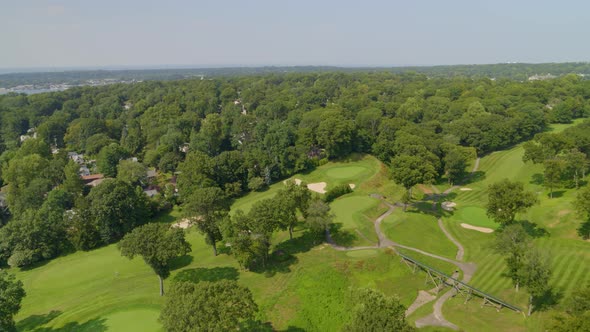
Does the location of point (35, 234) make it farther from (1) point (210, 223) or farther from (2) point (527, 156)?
(2) point (527, 156)

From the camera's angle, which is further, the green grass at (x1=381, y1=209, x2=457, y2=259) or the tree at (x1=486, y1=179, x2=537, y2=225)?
the green grass at (x1=381, y1=209, x2=457, y2=259)

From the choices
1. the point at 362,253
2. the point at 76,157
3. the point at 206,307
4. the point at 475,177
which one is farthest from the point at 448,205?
the point at 76,157

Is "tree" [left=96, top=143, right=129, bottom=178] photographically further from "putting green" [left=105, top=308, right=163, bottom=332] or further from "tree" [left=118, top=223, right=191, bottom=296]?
"putting green" [left=105, top=308, right=163, bottom=332]

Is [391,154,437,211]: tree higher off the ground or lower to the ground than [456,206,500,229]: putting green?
higher

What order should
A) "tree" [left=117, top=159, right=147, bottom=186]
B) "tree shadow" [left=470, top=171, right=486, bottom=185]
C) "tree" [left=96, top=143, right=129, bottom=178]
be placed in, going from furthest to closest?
"tree" [left=96, top=143, right=129, bottom=178], "tree" [left=117, top=159, right=147, bottom=186], "tree shadow" [left=470, top=171, right=486, bottom=185]

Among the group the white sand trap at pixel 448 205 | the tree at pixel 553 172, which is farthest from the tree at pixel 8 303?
the tree at pixel 553 172

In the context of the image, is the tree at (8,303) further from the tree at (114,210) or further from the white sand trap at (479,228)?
the white sand trap at (479,228)

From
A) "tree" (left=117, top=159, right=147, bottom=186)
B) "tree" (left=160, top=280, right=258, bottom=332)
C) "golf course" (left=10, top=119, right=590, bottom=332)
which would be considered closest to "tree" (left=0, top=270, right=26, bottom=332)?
"golf course" (left=10, top=119, right=590, bottom=332)
